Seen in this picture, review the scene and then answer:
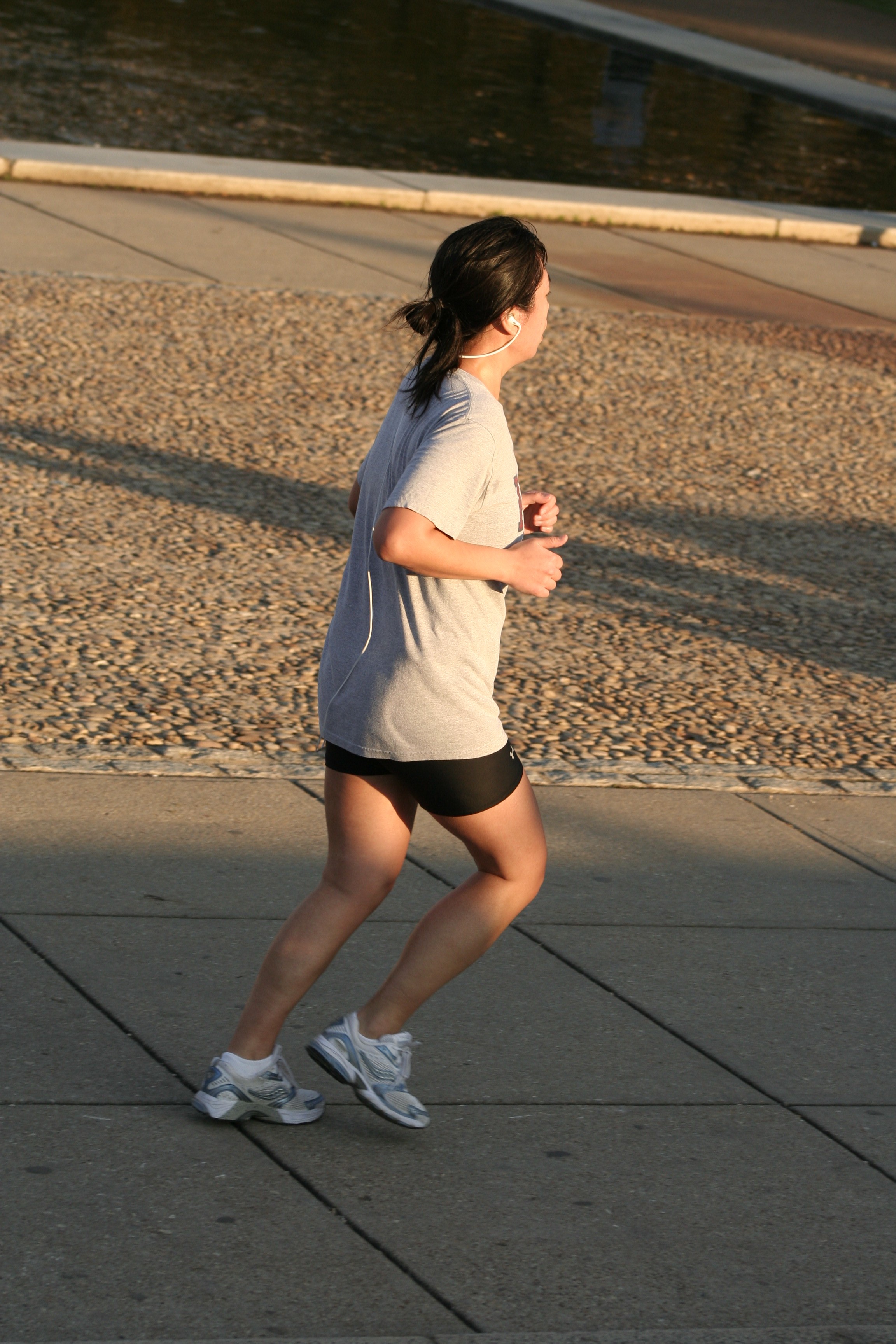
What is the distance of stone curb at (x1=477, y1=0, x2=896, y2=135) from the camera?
958 inches

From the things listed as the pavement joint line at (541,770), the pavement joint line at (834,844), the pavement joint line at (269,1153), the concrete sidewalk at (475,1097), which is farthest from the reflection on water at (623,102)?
the pavement joint line at (269,1153)

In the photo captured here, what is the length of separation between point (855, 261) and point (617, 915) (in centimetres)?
1138

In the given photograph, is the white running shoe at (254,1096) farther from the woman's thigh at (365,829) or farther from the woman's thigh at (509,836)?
the woman's thigh at (509,836)

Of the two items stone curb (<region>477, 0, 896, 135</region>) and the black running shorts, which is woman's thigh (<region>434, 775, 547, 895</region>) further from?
stone curb (<region>477, 0, 896, 135</region>)

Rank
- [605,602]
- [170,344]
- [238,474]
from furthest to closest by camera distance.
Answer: [170,344]
[238,474]
[605,602]

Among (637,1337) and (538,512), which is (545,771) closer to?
(538,512)

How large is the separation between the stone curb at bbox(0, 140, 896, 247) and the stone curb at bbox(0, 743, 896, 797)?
30.7 feet

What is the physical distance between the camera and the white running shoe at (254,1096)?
320cm

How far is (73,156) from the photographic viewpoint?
1345cm

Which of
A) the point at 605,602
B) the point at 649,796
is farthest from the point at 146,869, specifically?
the point at 605,602

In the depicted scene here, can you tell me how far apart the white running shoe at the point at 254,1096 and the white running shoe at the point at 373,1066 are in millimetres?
77

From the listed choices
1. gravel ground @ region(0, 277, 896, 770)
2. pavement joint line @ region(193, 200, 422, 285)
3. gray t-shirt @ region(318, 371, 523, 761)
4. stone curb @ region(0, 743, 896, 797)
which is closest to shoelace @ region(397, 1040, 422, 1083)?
gray t-shirt @ region(318, 371, 523, 761)

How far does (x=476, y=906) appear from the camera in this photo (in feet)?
10.5

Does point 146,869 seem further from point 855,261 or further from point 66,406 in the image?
point 855,261
